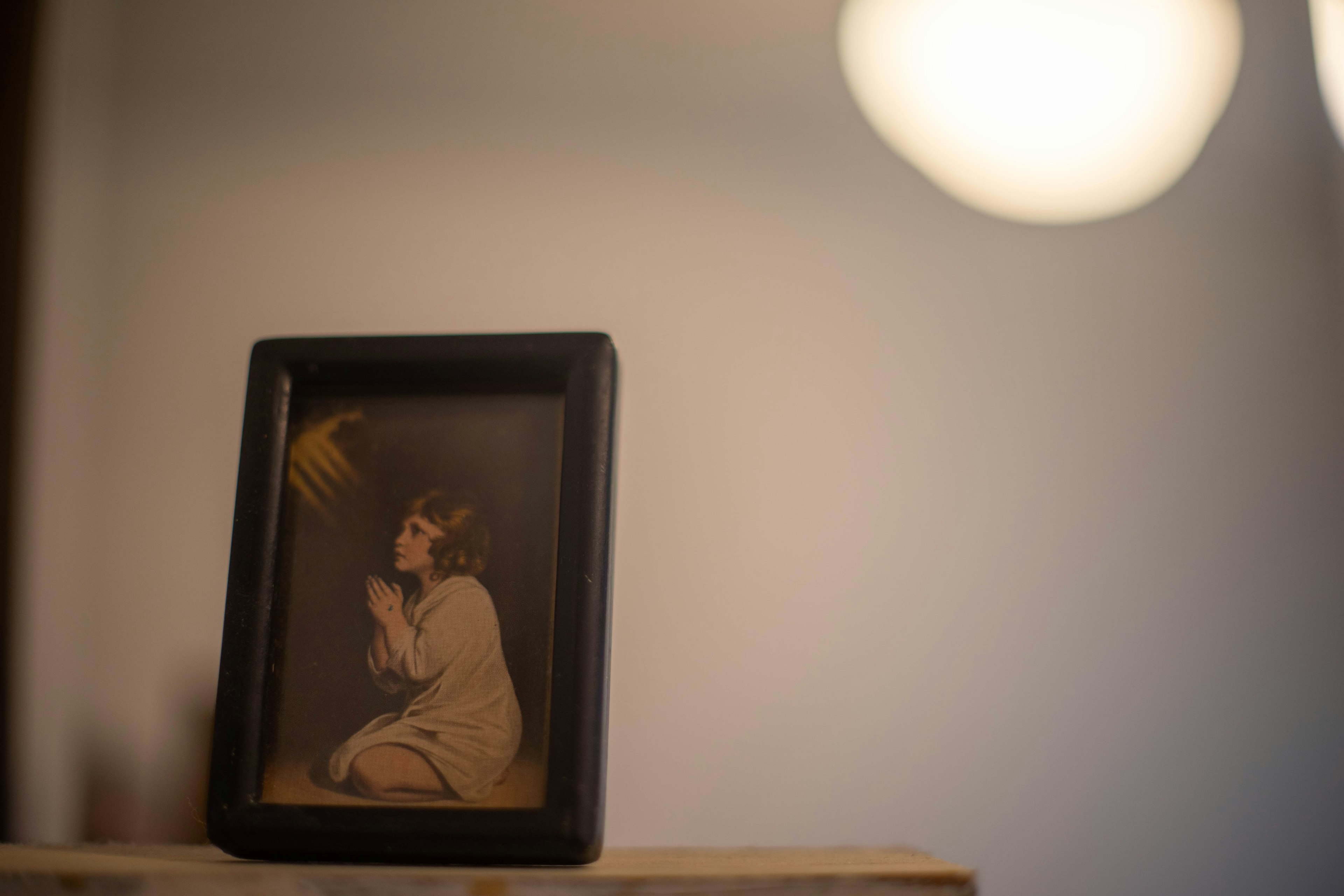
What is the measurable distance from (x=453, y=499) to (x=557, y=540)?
0.10 metres

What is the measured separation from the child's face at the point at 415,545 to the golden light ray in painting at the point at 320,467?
0.20ft

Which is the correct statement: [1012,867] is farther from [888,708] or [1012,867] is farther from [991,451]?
[991,451]

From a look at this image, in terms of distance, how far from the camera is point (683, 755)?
76cm

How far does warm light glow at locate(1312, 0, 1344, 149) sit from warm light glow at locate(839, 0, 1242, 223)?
0.04ft

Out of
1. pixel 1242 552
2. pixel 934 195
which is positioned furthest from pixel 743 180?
pixel 1242 552

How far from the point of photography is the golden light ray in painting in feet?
2.14

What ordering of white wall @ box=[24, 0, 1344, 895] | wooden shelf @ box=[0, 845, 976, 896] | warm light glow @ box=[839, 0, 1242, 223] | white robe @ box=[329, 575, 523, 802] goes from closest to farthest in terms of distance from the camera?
wooden shelf @ box=[0, 845, 976, 896] < white robe @ box=[329, 575, 523, 802] < white wall @ box=[24, 0, 1344, 895] < warm light glow @ box=[839, 0, 1242, 223]

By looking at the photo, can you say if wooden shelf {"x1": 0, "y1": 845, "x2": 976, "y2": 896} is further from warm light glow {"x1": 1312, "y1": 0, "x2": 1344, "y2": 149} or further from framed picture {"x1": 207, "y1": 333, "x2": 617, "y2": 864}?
warm light glow {"x1": 1312, "y1": 0, "x2": 1344, "y2": 149}

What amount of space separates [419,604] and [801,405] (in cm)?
43

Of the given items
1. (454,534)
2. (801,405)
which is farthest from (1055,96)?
(454,534)

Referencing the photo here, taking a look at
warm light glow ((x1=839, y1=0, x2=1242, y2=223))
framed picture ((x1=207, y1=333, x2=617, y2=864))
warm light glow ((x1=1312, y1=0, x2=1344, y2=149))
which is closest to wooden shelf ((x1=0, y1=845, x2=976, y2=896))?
framed picture ((x1=207, y1=333, x2=617, y2=864))

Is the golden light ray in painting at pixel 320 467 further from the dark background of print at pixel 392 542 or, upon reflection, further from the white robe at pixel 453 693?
the white robe at pixel 453 693

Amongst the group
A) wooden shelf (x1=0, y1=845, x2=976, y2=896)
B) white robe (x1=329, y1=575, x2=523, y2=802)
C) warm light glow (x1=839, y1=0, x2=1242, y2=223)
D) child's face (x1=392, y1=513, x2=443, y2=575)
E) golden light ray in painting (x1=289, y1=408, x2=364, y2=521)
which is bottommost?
wooden shelf (x1=0, y1=845, x2=976, y2=896)

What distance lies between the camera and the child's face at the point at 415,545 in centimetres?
63
